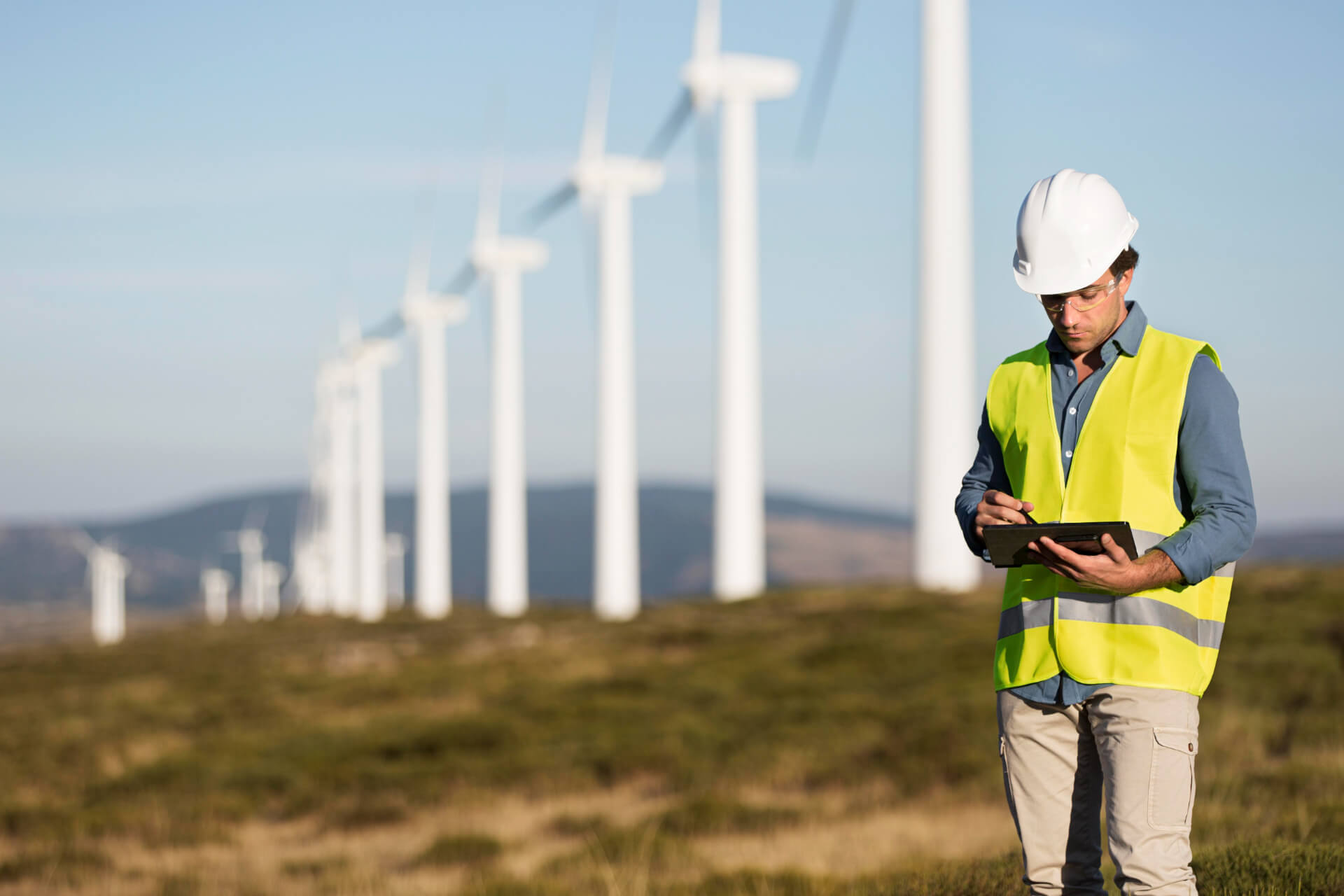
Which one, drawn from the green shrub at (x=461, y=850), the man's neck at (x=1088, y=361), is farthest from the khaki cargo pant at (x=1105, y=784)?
the green shrub at (x=461, y=850)

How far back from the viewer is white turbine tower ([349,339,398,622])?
80.8 metres

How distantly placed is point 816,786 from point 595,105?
140ft

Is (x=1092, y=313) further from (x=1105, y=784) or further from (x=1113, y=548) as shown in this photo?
(x=1105, y=784)

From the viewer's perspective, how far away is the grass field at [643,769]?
11539 mm

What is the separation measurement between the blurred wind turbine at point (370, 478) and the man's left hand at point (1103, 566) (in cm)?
7131

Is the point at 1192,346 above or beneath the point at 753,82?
beneath

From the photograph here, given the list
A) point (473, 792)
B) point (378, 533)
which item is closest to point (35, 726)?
point (473, 792)

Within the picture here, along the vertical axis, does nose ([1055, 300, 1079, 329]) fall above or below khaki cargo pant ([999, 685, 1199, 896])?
above

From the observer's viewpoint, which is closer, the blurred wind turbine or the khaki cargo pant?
the khaki cargo pant

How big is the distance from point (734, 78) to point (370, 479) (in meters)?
43.7

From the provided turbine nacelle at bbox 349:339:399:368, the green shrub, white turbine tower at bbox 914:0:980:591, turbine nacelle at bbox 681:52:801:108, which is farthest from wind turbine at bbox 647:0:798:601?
turbine nacelle at bbox 349:339:399:368

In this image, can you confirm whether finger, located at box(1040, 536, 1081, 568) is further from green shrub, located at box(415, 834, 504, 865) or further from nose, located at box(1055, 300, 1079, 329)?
green shrub, located at box(415, 834, 504, 865)

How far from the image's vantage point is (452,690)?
28766 mm

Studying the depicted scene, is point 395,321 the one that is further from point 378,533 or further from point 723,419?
point 723,419
